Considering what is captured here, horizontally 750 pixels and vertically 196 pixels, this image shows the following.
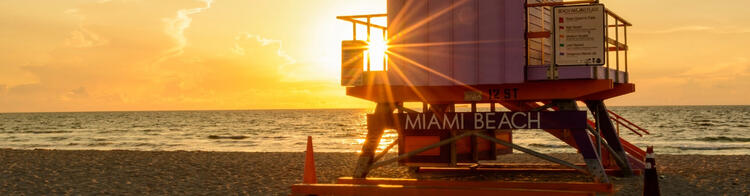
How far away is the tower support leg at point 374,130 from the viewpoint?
12812 millimetres

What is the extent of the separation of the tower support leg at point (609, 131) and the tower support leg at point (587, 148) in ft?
11.2

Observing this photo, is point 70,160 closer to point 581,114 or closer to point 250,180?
point 250,180

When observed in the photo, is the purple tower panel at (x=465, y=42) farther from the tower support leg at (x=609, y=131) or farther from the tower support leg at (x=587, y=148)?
the tower support leg at (x=609, y=131)

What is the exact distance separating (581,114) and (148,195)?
25.6ft

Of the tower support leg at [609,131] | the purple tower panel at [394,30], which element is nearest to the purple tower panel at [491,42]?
the purple tower panel at [394,30]

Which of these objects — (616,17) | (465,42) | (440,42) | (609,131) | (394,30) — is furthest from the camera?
(609,131)

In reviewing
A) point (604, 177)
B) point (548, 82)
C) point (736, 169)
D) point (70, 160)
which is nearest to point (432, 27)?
point (548, 82)

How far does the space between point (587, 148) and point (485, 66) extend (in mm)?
2136

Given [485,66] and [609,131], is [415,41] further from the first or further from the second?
[609,131]

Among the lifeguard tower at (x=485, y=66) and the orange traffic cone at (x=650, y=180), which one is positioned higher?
the lifeguard tower at (x=485, y=66)

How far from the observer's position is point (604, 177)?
11.6 m

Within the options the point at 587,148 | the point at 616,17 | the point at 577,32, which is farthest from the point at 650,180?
the point at 616,17

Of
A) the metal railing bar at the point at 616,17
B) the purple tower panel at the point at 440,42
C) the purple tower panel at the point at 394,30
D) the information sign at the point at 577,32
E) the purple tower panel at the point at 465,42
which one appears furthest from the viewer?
the metal railing bar at the point at 616,17

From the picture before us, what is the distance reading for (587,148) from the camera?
11.6 m
